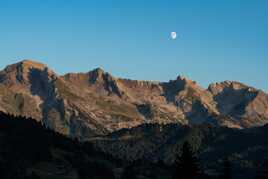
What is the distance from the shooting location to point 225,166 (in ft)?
303

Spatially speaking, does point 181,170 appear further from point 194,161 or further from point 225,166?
point 225,166

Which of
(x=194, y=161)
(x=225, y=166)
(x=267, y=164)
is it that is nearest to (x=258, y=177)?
(x=267, y=164)

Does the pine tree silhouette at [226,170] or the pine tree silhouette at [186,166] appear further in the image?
the pine tree silhouette at [226,170]

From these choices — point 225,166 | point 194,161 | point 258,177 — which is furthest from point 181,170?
point 225,166

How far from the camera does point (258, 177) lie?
72250 millimetres

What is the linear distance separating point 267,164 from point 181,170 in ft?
34.5

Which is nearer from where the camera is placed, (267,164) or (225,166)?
(267,164)

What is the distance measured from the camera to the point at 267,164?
74.0 m

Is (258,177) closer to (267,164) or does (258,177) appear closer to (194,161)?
(267,164)

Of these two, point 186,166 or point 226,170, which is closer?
point 186,166

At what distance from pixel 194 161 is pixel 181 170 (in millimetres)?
3093

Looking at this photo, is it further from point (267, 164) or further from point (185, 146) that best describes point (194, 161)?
point (267, 164)

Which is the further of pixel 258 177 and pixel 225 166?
pixel 225 166

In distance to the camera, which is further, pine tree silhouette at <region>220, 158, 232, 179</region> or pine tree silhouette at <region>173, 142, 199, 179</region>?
pine tree silhouette at <region>220, 158, 232, 179</region>
